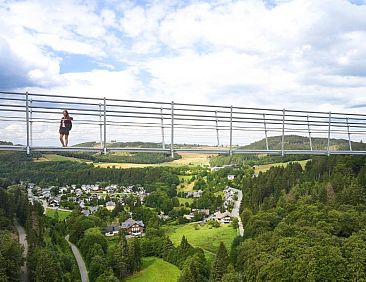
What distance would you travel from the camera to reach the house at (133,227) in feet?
158

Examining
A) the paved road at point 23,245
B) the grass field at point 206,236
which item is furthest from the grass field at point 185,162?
the paved road at point 23,245

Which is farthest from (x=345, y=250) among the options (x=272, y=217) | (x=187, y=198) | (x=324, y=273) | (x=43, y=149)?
(x=187, y=198)

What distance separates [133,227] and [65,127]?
132ft

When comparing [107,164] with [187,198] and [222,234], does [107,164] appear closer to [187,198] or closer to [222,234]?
[187,198]

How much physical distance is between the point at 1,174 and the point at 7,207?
146ft

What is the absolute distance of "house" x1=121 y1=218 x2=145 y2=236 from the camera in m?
48.3

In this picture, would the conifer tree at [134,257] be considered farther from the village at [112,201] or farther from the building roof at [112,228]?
the building roof at [112,228]

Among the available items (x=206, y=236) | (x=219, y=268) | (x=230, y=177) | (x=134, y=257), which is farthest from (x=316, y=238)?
(x=230, y=177)

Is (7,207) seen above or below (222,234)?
above

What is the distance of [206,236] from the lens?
1624 inches

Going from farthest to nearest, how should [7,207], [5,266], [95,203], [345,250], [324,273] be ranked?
1. [95,203]
2. [7,207]
3. [5,266]
4. [345,250]
5. [324,273]

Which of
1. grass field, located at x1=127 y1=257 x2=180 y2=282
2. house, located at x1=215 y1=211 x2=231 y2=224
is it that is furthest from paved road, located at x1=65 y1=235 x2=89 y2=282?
house, located at x1=215 y1=211 x2=231 y2=224

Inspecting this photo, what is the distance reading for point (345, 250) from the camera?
69.2 feet

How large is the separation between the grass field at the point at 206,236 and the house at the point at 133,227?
4503mm
